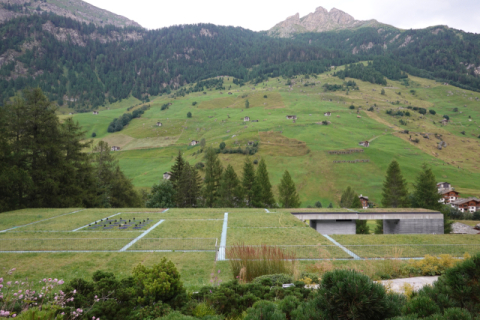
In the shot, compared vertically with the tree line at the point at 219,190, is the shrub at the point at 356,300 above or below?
above

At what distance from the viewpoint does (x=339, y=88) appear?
172250 mm

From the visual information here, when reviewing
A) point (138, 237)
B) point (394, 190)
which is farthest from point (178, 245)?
point (394, 190)

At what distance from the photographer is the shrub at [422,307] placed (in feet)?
11.2

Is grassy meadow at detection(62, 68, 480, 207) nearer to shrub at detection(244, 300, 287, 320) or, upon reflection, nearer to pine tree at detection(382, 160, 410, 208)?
pine tree at detection(382, 160, 410, 208)

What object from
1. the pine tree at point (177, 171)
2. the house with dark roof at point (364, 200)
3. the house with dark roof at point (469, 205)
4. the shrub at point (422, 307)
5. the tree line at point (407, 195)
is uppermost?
the shrub at point (422, 307)

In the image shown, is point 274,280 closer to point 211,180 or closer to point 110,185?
point 110,185

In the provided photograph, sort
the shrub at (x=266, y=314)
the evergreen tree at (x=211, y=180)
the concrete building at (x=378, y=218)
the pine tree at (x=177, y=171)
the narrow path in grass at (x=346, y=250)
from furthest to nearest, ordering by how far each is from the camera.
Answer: the pine tree at (x=177, y=171), the evergreen tree at (x=211, y=180), the concrete building at (x=378, y=218), the narrow path in grass at (x=346, y=250), the shrub at (x=266, y=314)

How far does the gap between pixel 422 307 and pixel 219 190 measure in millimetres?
38627

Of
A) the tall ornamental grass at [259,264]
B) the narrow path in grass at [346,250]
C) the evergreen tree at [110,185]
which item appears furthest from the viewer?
the evergreen tree at [110,185]

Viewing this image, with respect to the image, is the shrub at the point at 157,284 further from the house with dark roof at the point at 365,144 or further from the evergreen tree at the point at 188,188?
the house with dark roof at the point at 365,144

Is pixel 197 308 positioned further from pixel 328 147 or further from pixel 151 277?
pixel 328 147

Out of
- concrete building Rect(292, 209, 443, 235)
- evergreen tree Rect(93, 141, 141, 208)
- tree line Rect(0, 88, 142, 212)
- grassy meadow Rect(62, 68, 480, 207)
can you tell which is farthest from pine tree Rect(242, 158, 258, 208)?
grassy meadow Rect(62, 68, 480, 207)

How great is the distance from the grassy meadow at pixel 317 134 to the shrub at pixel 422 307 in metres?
67.0

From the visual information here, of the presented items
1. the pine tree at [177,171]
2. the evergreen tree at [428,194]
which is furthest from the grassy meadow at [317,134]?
the pine tree at [177,171]
